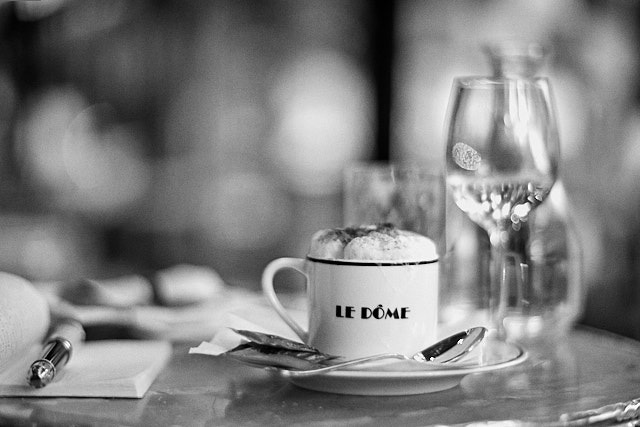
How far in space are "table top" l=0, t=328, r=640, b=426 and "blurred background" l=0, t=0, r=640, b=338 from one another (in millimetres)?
1864

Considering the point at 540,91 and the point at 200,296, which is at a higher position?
the point at 540,91

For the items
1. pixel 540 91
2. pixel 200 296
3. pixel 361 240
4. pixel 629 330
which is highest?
pixel 540 91

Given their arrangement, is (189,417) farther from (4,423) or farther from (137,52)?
(137,52)

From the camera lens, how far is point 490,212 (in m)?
0.67

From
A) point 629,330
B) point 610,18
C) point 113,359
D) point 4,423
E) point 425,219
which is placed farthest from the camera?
point 610,18

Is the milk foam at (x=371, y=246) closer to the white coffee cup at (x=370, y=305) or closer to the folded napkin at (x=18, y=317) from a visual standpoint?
the white coffee cup at (x=370, y=305)

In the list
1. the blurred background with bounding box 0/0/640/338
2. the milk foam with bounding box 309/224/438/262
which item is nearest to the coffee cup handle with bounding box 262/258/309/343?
the milk foam with bounding box 309/224/438/262

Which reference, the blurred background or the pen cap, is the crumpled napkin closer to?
the pen cap

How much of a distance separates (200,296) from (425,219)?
0.26 metres

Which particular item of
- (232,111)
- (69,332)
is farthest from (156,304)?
(232,111)

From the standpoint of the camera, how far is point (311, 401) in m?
0.54

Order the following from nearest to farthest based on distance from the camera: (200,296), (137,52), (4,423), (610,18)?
(4,423)
(200,296)
(610,18)
(137,52)

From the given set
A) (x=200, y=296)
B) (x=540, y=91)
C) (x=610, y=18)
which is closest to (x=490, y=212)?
(x=540, y=91)

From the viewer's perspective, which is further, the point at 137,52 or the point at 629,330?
the point at 137,52
